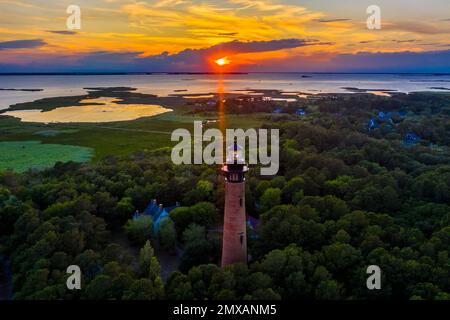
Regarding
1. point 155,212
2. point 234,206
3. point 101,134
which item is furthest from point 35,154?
point 234,206

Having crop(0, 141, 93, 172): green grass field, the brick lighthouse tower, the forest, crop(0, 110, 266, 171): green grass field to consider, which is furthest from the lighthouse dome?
crop(0, 110, 266, 171): green grass field

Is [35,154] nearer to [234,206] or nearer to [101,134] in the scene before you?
[101,134]

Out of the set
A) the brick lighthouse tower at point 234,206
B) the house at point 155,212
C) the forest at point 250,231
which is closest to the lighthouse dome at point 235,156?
the brick lighthouse tower at point 234,206

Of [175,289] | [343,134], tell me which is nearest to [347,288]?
[175,289]

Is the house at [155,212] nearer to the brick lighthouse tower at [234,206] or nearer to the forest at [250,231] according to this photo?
the forest at [250,231]

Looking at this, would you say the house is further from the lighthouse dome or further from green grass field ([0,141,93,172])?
green grass field ([0,141,93,172])
